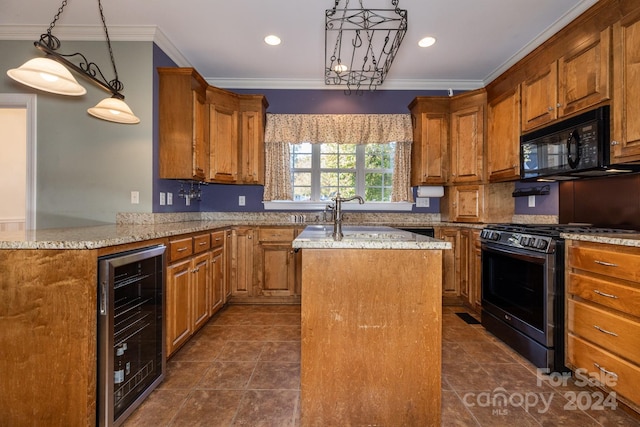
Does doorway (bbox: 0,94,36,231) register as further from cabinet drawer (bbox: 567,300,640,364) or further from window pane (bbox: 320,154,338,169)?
cabinet drawer (bbox: 567,300,640,364)

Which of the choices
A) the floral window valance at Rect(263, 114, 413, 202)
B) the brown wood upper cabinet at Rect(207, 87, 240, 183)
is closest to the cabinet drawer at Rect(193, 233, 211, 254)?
the brown wood upper cabinet at Rect(207, 87, 240, 183)

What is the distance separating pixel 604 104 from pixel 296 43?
8.41 ft

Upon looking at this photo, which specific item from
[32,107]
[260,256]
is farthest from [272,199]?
[32,107]

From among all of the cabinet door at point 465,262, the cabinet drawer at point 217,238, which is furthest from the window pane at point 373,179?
the cabinet drawer at point 217,238

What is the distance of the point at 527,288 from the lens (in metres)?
2.21

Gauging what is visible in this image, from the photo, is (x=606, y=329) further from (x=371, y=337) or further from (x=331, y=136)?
(x=331, y=136)

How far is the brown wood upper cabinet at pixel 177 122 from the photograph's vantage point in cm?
286

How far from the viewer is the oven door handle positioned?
2076mm

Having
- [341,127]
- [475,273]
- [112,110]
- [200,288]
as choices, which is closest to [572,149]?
[475,273]

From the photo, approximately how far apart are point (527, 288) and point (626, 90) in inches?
55.7

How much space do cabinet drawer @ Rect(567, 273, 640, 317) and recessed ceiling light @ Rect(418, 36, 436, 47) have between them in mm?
2389

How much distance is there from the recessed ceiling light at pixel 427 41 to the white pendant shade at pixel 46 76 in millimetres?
2879

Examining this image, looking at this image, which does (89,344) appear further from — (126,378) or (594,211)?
(594,211)

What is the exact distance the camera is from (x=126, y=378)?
1.59 metres
